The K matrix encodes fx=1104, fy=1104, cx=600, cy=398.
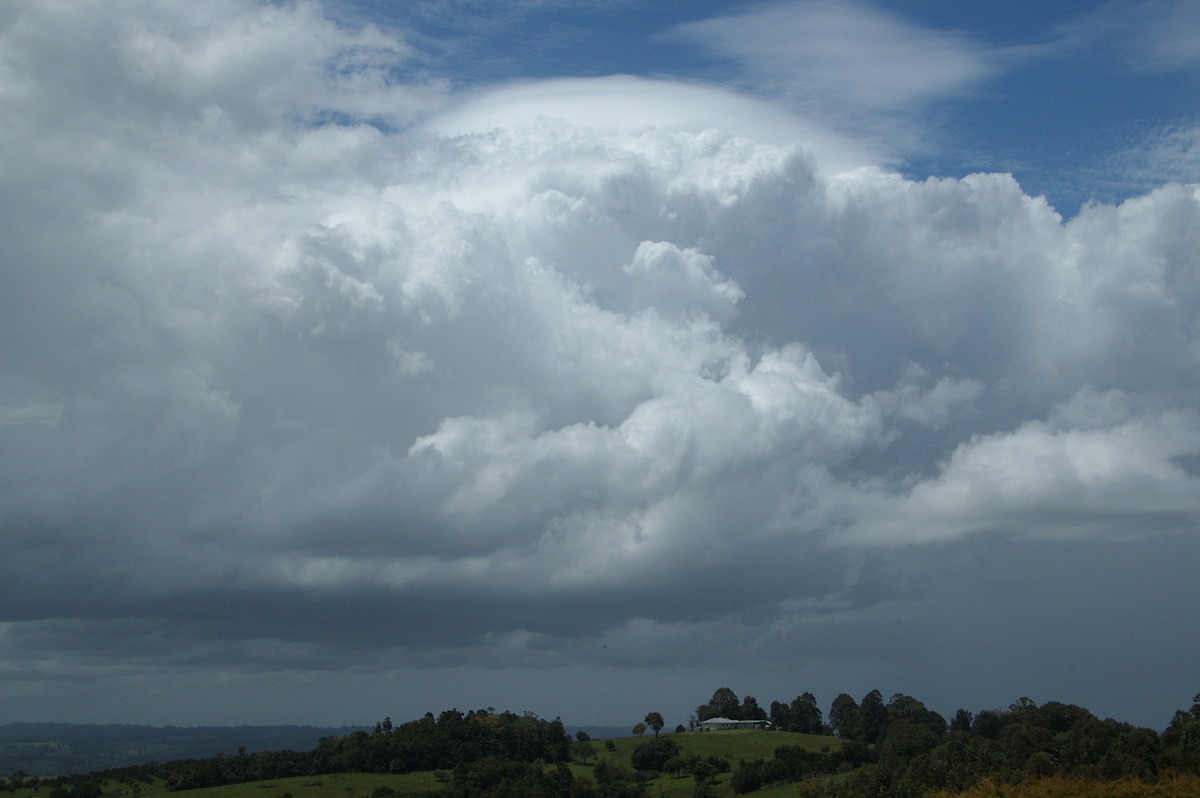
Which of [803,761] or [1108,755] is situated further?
[803,761]

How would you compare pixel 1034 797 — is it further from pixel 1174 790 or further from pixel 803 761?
pixel 803 761

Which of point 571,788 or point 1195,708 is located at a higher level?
point 1195,708

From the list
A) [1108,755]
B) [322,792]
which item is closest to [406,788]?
[322,792]

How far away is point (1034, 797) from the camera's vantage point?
374ft

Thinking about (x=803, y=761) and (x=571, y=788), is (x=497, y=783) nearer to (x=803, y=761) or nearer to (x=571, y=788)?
(x=571, y=788)

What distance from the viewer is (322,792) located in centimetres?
19000

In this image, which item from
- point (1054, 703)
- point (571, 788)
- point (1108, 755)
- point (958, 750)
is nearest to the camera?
point (1108, 755)

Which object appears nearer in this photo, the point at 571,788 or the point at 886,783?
the point at 886,783

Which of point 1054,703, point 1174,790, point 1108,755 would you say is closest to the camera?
point 1174,790

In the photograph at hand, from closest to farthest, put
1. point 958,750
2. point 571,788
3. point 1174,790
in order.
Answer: point 1174,790, point 958,750, point 571,788

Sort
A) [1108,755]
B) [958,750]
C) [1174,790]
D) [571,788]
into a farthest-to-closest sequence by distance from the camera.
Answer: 1. [571,788]
2. [958,750]
3. [1108,755]
4. [1174,790]

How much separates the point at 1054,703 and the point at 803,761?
139 feet

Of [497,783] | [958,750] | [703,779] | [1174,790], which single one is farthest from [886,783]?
[497,783]

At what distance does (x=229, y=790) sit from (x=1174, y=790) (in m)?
157
